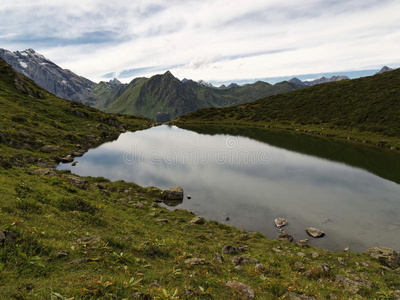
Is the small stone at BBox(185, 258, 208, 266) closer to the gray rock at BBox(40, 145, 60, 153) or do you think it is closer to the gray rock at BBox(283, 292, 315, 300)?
the gray rock at BBox(283, 292, 315, 300)

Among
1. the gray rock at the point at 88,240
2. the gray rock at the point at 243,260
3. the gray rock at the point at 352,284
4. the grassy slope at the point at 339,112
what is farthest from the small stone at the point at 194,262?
the grassy slope at the point at 339,112

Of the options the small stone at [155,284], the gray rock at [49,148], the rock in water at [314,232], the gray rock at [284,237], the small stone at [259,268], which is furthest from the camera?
the gray rock at [49,148]

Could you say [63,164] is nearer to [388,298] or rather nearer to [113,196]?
[113,196]

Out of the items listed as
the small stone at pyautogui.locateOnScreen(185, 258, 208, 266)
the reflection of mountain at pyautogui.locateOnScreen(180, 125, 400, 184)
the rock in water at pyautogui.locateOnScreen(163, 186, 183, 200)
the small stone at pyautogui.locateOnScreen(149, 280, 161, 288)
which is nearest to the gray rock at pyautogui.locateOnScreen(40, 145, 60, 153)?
the rock in water at pyautogui.locateOnScreen(163, 186, 183, 200)

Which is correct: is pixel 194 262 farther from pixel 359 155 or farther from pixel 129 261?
pixel 359 155

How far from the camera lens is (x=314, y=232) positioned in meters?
23.9

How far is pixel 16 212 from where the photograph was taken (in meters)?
13.1

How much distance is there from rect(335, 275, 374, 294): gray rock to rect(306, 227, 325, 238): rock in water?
10.1 metres

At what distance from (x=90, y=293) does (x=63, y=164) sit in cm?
4706

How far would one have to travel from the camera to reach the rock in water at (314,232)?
2345cm

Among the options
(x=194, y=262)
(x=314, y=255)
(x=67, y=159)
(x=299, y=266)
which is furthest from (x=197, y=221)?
(x=67, y=159)

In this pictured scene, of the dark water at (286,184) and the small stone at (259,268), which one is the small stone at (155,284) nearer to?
the small stone at (259,268)

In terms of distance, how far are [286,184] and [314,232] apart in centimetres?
1640

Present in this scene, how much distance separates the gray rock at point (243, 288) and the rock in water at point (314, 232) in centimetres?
1652
